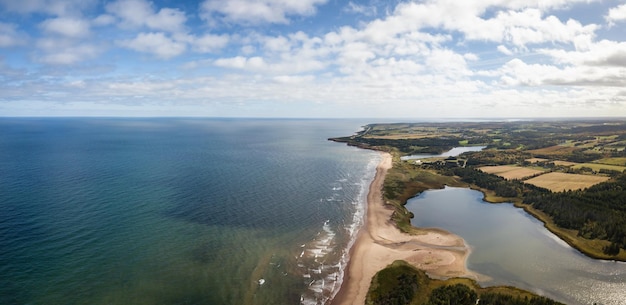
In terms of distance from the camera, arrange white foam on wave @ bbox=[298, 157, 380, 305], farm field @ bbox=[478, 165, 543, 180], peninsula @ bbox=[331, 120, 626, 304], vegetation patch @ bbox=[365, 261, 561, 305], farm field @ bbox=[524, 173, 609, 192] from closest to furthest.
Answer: vegetation patch @ bbox=[365, 261, 561, 305] < white foam on wave @ bbox=[298, 157, 380, 305] < peninsula @ bbox=[331, 120, 626, 304] < farm field @ bbox=[524, 173, 609, 192] < farm field @ bbox=[478, 165, 543, 180]

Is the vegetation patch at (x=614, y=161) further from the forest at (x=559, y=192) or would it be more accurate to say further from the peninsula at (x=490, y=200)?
the forest at (x=559, y=192)

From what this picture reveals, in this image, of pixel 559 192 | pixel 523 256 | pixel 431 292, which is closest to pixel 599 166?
pixel 559 192

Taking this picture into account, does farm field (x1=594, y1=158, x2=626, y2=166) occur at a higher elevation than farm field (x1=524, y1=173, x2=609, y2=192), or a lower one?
higher

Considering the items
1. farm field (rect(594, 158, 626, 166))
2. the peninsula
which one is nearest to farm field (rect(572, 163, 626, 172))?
the peninsula

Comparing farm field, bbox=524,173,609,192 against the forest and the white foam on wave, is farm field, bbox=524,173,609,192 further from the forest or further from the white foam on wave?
the white foam on wave

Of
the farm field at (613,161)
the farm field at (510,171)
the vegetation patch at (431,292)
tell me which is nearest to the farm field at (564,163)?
the farm field at (613,161)

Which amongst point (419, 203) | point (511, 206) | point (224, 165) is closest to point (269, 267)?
point (419, 203)

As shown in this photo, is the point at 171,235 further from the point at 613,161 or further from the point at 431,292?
the point at 613,161

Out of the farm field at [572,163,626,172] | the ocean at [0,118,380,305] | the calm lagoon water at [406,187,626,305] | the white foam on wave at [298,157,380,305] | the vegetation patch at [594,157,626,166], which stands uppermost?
the vegetation patch at [594,157,626,166]
